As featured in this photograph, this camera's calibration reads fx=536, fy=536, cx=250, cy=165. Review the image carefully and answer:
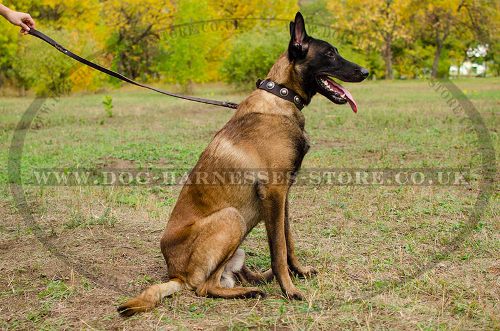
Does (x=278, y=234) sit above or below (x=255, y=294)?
above

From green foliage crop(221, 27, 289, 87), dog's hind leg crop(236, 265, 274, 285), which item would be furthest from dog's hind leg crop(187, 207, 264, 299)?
green foliage crop(221, 27, 289, 87)

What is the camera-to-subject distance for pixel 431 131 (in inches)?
460

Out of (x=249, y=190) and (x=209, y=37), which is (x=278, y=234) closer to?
(x=249, y=190)

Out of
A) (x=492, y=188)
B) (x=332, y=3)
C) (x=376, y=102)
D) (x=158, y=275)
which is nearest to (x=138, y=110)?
(x=376, y=102)

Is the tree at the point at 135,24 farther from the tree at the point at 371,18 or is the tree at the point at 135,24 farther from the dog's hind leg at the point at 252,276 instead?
the dog's hind leg at the point at 252,276

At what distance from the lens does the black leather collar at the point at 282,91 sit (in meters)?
3.97

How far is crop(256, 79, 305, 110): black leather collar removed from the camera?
3.97 metres

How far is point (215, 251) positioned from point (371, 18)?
34649mm

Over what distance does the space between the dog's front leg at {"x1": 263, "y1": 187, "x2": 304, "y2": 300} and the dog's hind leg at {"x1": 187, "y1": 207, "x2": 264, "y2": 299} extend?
18 centimetres

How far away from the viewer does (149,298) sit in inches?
137

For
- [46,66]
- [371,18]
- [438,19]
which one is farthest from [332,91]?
Result: [438,19]

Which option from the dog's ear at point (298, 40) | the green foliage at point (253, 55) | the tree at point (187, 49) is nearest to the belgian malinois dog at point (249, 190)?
the dog's ear at point (298, 40)

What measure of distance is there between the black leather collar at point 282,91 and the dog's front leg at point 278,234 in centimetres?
69

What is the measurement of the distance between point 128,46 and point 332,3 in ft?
52.5
